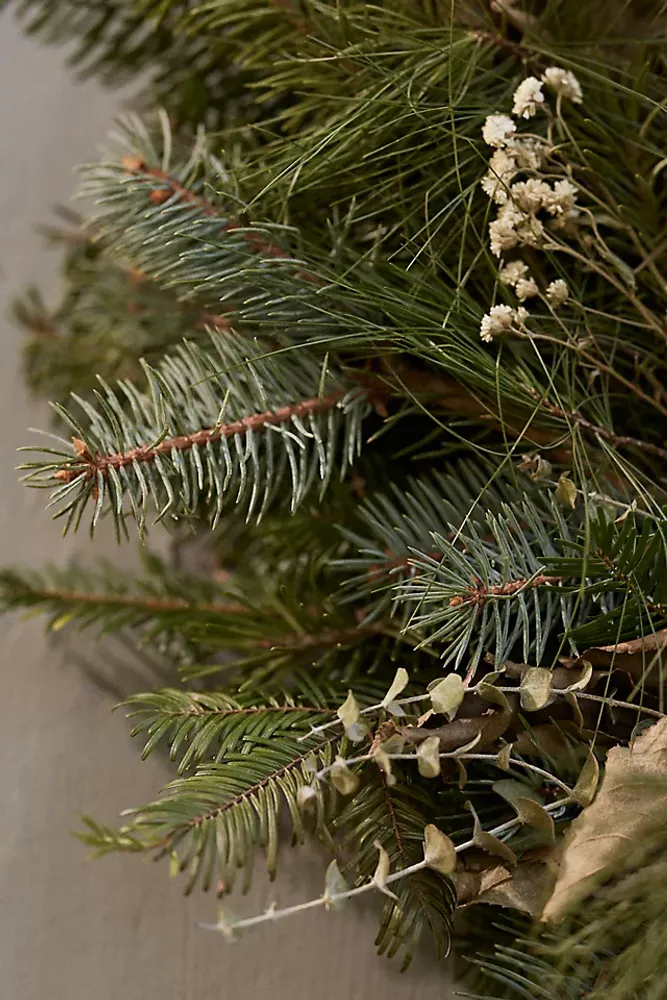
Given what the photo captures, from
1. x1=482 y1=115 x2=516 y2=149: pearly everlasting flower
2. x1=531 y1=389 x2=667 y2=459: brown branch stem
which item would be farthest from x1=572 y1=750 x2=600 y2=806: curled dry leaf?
x1=482 y1=115 x2=516 y2=149: pearly everlasting flower

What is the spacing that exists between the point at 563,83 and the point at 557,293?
85 millimetres

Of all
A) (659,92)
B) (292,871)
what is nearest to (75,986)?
(292,871)

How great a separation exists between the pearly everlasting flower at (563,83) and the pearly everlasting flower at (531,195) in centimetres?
4

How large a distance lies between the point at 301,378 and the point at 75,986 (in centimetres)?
31

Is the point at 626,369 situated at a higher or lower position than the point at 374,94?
lower

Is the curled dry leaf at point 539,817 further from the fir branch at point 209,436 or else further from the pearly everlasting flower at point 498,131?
the pearly everlasting flower at point 498,131

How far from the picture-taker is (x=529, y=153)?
34 cm

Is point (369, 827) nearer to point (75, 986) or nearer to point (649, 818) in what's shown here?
point (649, 818)

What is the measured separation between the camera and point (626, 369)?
1.29 feet

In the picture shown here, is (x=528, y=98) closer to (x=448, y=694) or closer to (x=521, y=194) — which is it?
(x=521, y=194)

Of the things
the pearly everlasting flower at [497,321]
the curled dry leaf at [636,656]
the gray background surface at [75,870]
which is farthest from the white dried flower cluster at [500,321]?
the gray background surface at [75,870]

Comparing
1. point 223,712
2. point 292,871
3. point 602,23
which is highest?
point 602,23

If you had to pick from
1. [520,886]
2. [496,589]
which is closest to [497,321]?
[496,589]

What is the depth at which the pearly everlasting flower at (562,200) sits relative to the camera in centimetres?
34
